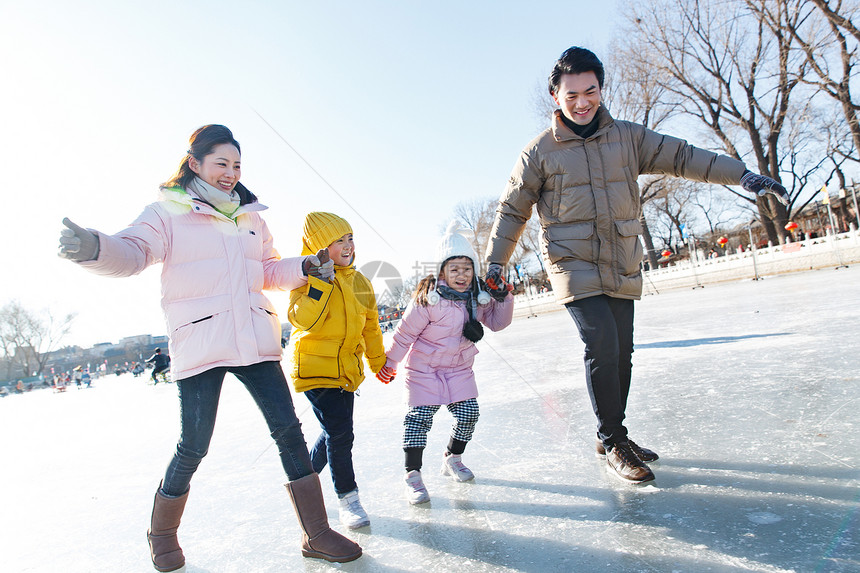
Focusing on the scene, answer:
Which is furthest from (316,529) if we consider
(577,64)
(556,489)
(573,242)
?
(577,64)

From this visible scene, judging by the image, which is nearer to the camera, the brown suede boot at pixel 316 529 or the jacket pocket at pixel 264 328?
the brown suede boot at pixel 316 529

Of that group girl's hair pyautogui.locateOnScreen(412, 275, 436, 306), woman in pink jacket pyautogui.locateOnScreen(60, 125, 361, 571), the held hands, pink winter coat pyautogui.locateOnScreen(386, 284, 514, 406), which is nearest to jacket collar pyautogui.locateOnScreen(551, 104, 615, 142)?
pink winter coat pyautogui.locateOnScreen(386, 284, 514, 406)

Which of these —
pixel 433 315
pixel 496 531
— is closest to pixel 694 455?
pixel 496 531

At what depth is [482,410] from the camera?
392 cm

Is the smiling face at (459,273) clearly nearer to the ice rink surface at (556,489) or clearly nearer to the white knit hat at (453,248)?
the white knit hat at (453,248)

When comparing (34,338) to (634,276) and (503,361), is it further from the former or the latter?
(634,276)

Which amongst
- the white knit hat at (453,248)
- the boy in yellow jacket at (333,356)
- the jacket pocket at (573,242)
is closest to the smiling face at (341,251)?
the boy in yellow jacket at (333,356)

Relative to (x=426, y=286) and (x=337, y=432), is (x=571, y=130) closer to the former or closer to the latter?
(x=426, y=286)

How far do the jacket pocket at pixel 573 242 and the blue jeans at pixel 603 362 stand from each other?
0.63 feet

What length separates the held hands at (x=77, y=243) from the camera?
5.40 feet

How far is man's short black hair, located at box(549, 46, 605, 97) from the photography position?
7.93ft

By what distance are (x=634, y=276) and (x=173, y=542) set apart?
2099mm

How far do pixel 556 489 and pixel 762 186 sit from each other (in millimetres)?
1509

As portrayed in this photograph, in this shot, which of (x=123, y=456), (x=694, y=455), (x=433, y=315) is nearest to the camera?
(x=694, y=455)
